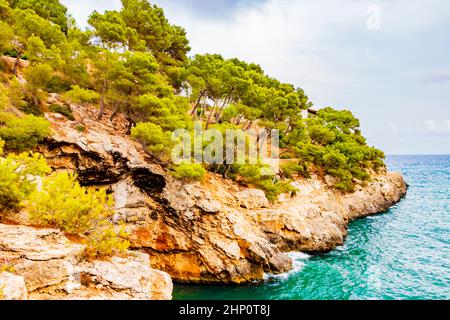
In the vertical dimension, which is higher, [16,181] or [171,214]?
[16,181]

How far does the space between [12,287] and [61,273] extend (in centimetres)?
132

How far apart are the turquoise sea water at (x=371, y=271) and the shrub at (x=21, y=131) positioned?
1262 centimetres

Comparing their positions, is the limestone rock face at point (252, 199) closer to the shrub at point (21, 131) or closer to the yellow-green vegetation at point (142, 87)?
the yellow-green vegetation at point (142, 87)

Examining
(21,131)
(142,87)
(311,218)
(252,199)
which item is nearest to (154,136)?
(142,87)

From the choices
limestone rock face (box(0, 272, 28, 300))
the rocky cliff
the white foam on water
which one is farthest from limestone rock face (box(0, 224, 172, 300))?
the white foam on water

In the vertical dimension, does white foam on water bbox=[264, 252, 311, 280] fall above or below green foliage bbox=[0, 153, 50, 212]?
below

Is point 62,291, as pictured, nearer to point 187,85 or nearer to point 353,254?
point 353,254

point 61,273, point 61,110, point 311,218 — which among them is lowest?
point 311,218

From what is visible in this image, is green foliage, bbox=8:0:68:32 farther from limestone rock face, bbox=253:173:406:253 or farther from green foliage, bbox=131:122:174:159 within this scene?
limestone rock face, bbox=253:173:406:253

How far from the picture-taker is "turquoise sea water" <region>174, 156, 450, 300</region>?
679 inches

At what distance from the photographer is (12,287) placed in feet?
19.6

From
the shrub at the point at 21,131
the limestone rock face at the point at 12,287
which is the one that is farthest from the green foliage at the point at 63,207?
the shrub at the point at 21,131

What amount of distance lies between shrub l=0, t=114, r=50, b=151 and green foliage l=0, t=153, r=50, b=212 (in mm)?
7449

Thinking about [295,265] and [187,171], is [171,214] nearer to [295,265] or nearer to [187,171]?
[187,171]
